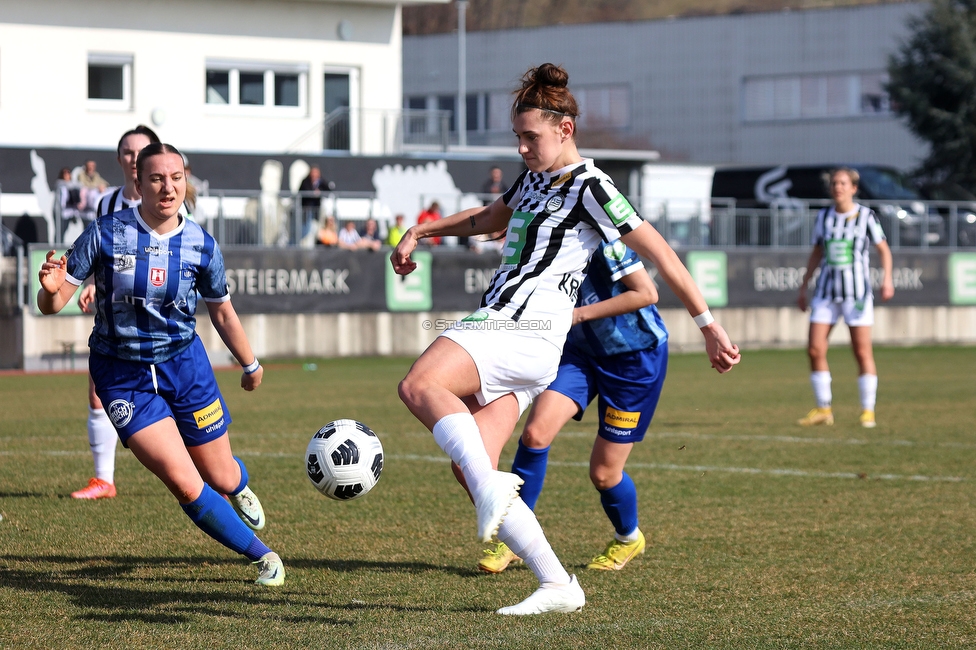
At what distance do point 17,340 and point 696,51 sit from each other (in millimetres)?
37389

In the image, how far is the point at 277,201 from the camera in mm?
21797

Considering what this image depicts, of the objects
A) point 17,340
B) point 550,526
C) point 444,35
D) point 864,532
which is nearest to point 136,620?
point 550,526

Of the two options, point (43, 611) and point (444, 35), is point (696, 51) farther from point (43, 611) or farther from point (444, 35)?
point (43, 611)

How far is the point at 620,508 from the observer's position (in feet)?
19.4

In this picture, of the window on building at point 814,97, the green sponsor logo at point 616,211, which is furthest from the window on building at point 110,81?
the window on building at point 814,97

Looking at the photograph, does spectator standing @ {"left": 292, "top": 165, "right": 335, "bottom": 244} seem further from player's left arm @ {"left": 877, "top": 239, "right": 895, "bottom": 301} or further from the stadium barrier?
player's left arm @ {"left": 877, "top": 239, "right": 895, "bottom": 301}

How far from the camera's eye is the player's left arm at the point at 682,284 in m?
4.64

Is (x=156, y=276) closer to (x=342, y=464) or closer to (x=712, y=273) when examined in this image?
(x=342, y=464)

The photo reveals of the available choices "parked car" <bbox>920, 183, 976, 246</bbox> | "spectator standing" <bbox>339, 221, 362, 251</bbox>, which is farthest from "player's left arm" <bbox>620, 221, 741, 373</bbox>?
"parked car" <bbox>920, 183, 976, 246</bbox>

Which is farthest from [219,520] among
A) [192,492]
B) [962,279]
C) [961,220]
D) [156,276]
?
[961,220]

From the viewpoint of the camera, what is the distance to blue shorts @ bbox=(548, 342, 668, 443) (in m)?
5.79

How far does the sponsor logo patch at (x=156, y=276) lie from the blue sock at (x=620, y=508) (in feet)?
7.11

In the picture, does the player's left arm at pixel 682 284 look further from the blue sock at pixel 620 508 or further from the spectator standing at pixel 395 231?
the spectator standing at pixel 395 231

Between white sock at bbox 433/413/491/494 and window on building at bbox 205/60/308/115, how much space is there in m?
26.9
